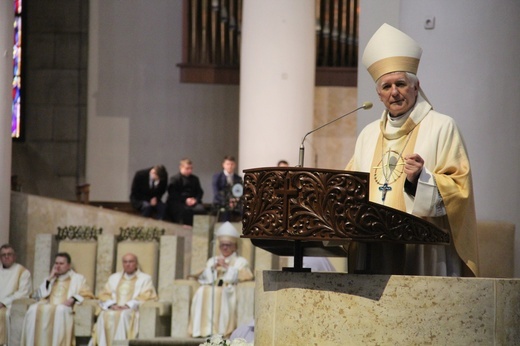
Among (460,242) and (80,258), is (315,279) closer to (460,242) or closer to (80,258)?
(460,242)

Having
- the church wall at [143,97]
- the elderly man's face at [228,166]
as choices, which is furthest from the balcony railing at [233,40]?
the elderly man's face at [228,166]

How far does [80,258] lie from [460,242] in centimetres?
868

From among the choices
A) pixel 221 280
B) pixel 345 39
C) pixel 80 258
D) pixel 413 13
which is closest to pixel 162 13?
pixel 345 39

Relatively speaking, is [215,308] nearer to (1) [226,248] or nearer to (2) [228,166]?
(1) [226,248]

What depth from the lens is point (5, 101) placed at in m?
14.0

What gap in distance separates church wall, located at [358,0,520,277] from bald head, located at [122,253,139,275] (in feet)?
21.3

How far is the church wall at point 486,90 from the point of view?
622cm

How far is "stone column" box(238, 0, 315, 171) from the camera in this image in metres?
12.8

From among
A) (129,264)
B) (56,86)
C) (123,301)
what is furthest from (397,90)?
(56,86)

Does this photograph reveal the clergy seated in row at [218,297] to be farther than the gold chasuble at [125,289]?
No

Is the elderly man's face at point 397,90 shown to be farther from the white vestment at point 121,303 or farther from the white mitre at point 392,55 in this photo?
→ the white vestment at point 121,303

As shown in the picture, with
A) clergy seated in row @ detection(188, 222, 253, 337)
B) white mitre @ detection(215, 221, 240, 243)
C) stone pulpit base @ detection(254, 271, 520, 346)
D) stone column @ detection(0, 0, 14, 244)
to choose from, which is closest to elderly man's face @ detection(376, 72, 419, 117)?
stone pulpit base @ detection(254, 271, 520, 346)

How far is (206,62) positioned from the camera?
17.9m

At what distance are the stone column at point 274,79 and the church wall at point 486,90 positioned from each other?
644 cm
